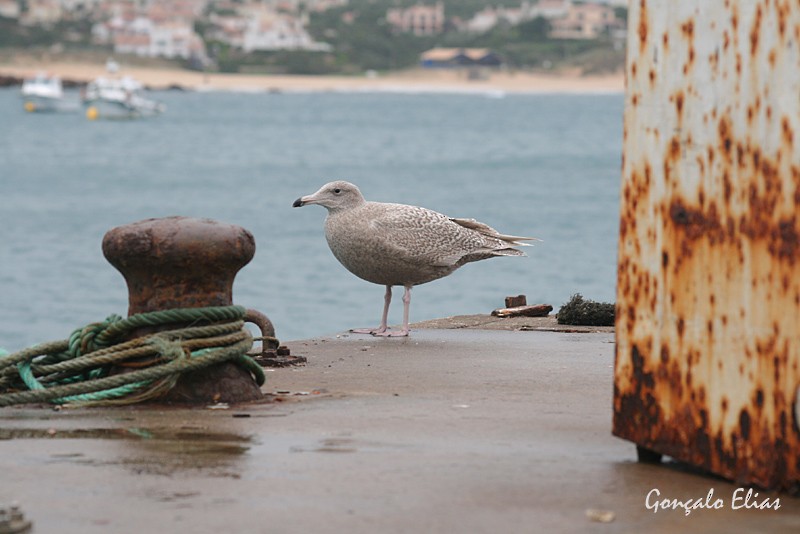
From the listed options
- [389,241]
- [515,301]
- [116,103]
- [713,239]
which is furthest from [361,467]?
[116,103]

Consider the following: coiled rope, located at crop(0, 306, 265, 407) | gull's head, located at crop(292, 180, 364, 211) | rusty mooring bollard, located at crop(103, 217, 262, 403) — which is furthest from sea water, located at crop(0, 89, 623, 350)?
rusty mooring bollard, located at crop(103, 217, 262, 403)

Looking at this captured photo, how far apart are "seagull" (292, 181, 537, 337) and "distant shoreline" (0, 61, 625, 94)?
175 m

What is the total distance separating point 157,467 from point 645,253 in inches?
65.1

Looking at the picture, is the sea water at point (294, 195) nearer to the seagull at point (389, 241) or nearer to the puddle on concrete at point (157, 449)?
the seagull at point (389, 241)

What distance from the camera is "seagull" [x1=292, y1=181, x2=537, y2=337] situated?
9.21 meters

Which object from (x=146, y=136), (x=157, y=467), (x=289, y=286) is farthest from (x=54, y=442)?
(x=146, y=136)

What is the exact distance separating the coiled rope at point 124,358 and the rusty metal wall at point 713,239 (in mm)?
1755

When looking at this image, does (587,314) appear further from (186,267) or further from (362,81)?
(362,81)

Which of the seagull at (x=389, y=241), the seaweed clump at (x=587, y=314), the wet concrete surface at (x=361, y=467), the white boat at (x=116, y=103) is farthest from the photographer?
the white boat at (x=116, y=103)

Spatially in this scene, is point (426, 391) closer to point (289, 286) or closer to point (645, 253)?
point (645, 253)

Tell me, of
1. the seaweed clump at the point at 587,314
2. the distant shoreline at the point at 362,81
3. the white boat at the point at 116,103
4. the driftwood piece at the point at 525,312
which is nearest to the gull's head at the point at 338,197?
the driftwood piece at the point at 525,312

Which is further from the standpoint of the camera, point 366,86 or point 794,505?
point 366,86

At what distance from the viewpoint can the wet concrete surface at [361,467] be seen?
3.87 meters

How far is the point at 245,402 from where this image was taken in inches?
225
